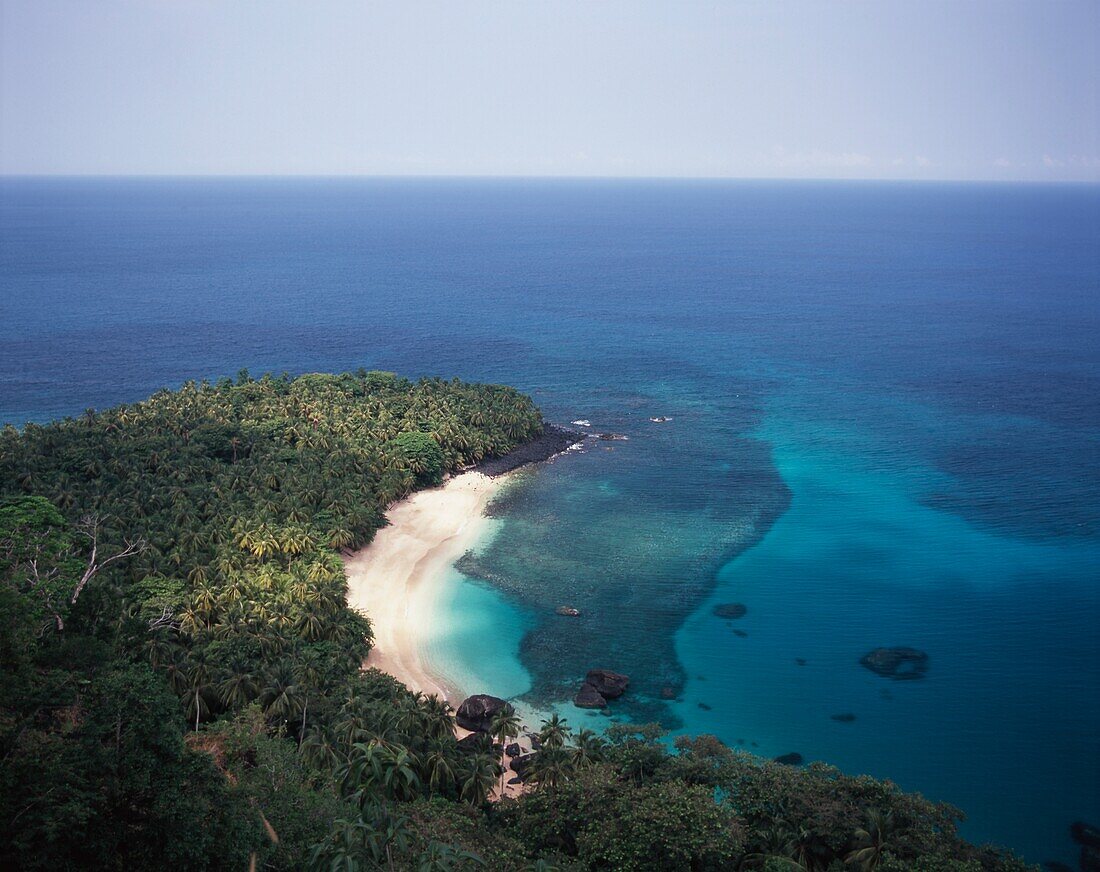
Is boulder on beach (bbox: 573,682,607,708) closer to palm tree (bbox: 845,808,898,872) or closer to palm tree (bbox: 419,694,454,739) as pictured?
palm tree (bbox: 419,694,454,739)

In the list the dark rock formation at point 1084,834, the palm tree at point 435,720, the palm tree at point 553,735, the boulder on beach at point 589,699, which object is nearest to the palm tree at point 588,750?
the palm tree at point 553,735

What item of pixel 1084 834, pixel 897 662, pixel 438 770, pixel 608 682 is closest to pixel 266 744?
pixel 438 770

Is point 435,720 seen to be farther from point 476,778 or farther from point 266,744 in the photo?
point 266,744

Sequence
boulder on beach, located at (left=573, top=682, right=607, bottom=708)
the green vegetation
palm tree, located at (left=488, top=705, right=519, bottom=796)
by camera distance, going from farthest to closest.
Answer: boulder on beach, located at (left=573, top=682, right=607, bottom=708) < palm tree, located at (left=488, top=705, right=519, bottom=796) < the green vegetation

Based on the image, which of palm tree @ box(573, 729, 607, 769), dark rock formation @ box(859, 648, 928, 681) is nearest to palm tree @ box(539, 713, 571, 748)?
palm tree @ box(573, 729, 607, 769)

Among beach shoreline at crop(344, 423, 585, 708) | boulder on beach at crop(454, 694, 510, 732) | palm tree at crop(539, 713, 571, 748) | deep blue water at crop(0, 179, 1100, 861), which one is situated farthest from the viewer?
beach shoreline at crop(344, 423, 585, 708)

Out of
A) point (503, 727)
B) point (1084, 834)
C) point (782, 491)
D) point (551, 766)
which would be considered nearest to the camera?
point (551, 766)
